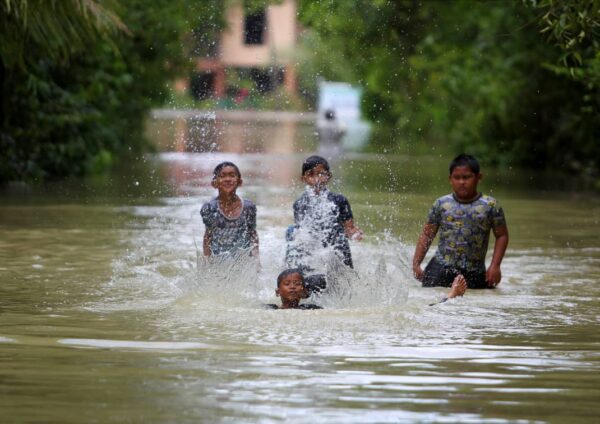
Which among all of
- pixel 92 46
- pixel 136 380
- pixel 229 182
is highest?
pixel 92 46

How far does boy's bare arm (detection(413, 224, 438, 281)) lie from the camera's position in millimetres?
12133

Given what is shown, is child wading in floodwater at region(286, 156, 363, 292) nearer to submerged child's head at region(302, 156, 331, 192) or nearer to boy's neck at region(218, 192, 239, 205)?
submerged child's head at region(302, 156, 331, 192)

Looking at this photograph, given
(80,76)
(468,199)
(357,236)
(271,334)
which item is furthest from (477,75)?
(271,334)

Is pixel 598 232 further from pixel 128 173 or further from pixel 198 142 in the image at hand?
pixel 198 142

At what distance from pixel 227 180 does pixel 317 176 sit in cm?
74

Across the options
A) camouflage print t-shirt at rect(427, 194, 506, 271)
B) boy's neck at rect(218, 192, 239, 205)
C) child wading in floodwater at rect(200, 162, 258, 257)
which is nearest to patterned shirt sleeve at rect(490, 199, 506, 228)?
camouflage print t-shirt at rect(427, 194, 506, 271)

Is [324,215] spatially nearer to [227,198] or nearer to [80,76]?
[227,198]

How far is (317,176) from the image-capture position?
11758 mm

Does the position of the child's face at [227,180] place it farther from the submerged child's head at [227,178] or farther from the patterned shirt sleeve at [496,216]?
the patterned shirt sleeve at [496,216]

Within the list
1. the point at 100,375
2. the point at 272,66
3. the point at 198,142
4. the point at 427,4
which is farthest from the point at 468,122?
the point at 272,66

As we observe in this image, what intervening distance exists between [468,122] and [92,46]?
14.3m

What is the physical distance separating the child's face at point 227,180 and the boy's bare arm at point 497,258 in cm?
223

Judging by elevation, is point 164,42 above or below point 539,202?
above

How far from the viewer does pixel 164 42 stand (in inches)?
1385
